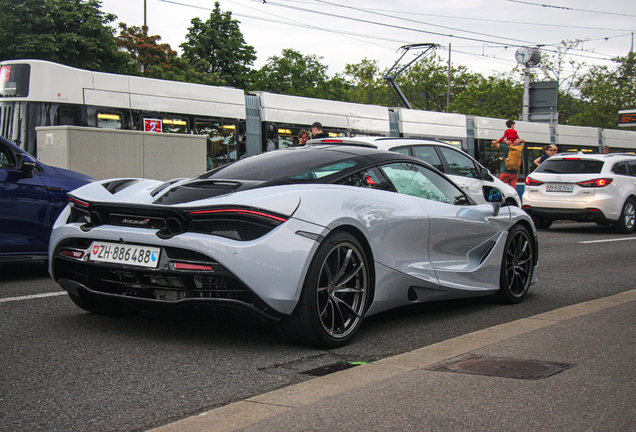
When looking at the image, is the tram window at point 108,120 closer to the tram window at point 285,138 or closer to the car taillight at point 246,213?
the tram window at point 285,138

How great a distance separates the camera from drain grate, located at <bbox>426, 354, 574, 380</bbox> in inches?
152

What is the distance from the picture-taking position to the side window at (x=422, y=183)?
5.49m

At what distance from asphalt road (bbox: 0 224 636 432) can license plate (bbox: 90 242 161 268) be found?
49 cm

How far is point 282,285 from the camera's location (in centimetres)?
421

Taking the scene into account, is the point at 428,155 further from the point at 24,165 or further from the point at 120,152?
the point at 24,165

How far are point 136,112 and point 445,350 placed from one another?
13.1 metres

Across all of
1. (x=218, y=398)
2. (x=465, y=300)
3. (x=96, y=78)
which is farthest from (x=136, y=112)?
(x=218, y=398)

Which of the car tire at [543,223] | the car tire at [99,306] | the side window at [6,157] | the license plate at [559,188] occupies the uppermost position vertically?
the side window at [6,157]

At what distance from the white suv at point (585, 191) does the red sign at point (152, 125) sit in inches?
323

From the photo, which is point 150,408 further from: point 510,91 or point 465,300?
point 510,91

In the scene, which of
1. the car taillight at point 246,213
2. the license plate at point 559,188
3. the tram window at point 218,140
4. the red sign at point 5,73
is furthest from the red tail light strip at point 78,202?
the tram window at point 218,140

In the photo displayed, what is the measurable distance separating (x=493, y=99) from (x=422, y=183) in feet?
199

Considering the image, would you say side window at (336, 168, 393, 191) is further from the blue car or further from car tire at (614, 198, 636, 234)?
car tire at (614, 198, 636, 234)

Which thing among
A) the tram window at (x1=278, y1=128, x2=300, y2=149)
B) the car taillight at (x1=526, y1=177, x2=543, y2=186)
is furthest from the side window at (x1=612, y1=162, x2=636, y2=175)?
the tram window at (x1=278, y1=128, x2=300, y2=149)
